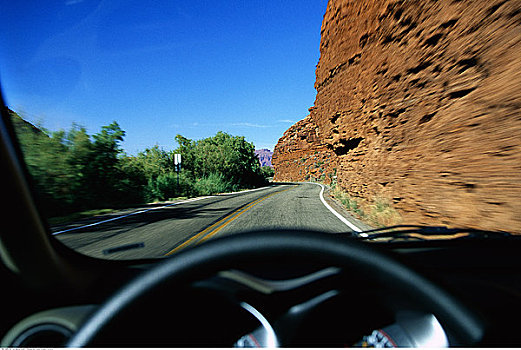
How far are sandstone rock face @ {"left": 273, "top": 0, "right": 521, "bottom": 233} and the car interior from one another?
4413 mm

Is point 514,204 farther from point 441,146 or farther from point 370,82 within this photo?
point 370,82

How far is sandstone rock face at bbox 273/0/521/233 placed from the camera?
4.61 meters

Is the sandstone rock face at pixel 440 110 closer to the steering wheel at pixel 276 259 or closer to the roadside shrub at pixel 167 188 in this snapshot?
the steering wheel at pixel 276 259

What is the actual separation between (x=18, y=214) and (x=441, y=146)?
8.06m

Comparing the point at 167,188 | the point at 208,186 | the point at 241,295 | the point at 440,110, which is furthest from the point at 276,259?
the point at 208,186

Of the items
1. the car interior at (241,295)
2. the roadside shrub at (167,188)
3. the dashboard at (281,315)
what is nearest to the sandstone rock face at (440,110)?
the car interior at (241,295)

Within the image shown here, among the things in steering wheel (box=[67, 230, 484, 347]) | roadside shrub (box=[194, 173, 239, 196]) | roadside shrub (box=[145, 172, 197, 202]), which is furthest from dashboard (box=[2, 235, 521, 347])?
roadside shrub (box=[194, 173, 239, 196])

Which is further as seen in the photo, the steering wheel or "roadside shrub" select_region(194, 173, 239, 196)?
"roadside shrub" select_region(194, 173, 239, 196)

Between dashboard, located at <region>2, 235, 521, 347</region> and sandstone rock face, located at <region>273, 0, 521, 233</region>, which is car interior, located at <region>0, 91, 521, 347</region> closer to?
dashboard, located at <region>2, 235, 521, 347</region>

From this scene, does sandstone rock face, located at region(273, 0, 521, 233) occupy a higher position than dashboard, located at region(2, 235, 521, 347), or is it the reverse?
sandstone rock face, located at region(273, 0, 521, 233)

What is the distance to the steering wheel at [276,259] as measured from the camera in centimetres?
84

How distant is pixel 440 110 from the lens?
657cm

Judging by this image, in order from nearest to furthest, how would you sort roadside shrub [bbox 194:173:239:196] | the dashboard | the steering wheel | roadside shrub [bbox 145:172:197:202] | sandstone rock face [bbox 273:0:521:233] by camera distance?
the steering wheel
the dashboard
sandstone rock face [bbox 273:0:521:233]
roadside shrub [bbox 145:172:197:202]
roadside shrub [bbox 194:173:239:196]

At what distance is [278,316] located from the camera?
1195 millimetres
